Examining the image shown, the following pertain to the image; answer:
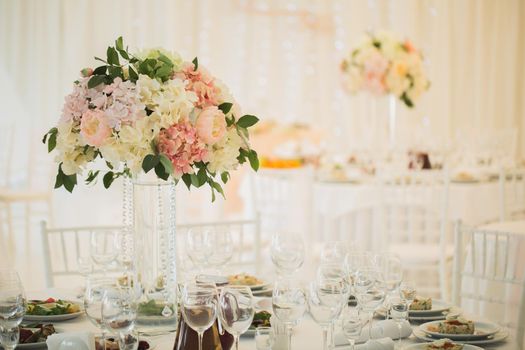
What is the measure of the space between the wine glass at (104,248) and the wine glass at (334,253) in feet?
2.11

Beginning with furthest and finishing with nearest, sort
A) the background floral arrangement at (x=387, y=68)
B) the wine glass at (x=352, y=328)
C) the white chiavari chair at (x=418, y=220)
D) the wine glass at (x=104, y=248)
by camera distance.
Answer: the background floral arrangement at (x=387, y=68), the white chiavari chair at (x=418, y=220), the wine glass at (x=104, y=248), the wine glass at (x=352, y=328)

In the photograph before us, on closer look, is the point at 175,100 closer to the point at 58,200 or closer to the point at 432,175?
the point at 432,175

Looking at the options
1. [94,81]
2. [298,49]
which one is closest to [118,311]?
[94,81]

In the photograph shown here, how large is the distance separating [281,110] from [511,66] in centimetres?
245

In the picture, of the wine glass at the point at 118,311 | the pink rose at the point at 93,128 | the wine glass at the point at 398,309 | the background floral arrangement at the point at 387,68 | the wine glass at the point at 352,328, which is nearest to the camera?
the wine glass at the point at 118,311

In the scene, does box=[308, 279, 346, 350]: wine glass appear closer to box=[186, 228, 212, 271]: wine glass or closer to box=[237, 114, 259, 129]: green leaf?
box=[237, 114, 259, 129]: green leaf

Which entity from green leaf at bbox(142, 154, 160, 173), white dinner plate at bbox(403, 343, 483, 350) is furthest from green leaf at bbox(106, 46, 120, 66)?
white dinner plate at bbox(403, 343, 483, 350)

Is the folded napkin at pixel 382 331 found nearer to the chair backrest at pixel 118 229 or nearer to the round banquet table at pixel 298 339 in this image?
the round banquet table at pixel 298 339

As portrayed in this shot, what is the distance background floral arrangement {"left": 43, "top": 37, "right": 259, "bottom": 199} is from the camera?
2.04 m

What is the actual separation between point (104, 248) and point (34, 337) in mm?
575

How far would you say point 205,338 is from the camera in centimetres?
194

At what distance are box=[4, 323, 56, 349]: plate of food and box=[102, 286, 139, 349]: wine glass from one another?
0.34 meters

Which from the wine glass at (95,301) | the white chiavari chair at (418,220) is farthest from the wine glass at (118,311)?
the white chiavari chair at (418,220)

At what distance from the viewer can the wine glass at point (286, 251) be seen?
2.65 metres
